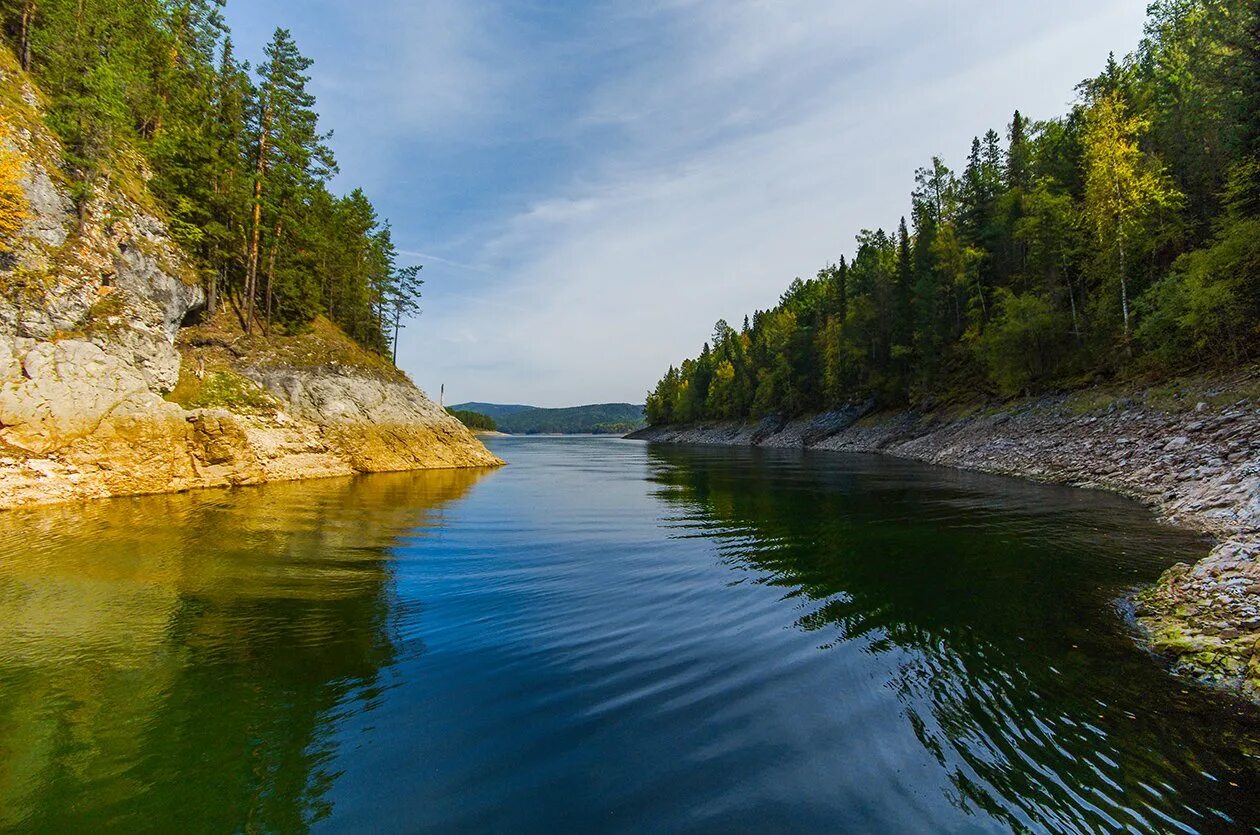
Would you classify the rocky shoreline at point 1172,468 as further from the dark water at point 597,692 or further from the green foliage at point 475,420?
the green foliage at point 475,420

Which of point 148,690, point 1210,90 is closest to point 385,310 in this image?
point 148,690

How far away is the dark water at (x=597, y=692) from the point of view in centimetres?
402

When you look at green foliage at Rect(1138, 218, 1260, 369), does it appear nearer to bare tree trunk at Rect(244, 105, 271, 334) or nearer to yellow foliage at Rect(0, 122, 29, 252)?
yellow foliage at Rect(0, 122, 29, 252)

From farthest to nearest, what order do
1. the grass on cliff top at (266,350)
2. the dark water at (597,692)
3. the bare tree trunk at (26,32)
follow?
the grass on cliff top at (266,350) < the bare tree trunk at (26,32) < the dark water at (597,692)

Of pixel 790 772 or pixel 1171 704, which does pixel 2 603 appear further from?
pixel 1171 704

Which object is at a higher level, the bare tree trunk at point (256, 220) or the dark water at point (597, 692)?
the bare tree trunk at point (256, 220)

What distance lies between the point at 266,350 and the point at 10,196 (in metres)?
13.9

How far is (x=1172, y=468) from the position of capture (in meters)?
18.4

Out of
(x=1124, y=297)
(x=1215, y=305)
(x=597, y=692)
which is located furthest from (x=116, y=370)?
(x=1124, y=297)

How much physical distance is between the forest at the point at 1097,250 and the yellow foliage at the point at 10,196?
48.4m

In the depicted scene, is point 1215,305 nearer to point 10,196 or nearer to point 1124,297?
point 1124,297

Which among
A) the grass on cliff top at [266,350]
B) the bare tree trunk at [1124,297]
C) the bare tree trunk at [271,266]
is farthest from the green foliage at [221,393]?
the bare tree trunk at [1124,297]

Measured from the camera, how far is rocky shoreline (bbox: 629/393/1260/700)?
6441 millimetres

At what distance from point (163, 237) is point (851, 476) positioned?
39.8 metres
